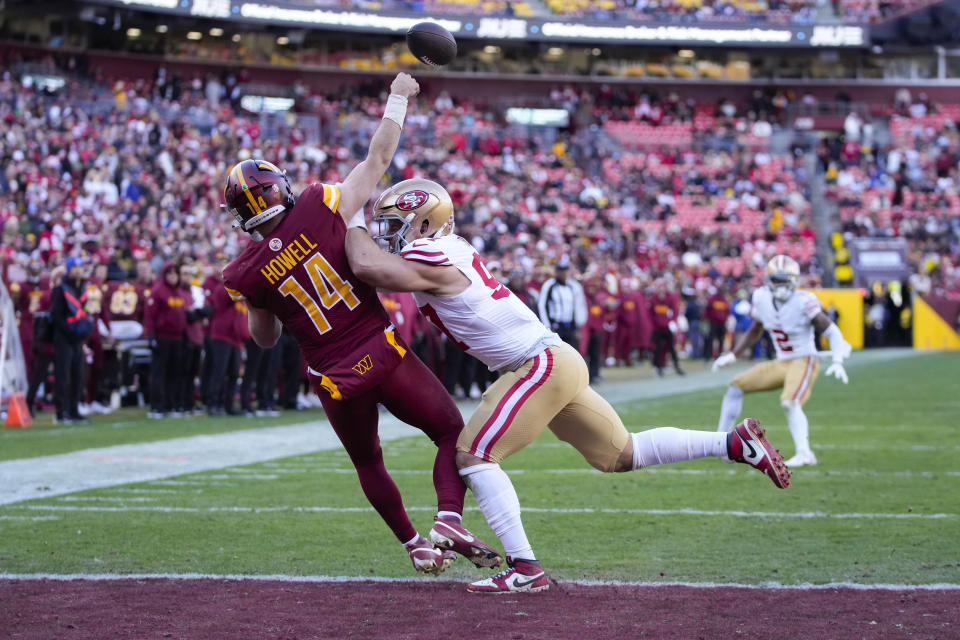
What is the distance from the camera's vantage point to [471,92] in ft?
129

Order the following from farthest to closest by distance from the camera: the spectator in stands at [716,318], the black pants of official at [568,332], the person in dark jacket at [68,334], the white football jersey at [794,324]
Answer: the spectator in stands at [716,318], the black pants of official at [568,332], the person in dark jacket at [68,334], the white football jersey at [794,324]

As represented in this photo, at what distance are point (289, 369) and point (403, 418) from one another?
9.58m

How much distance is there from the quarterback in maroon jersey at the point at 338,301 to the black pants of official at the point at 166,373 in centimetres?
868

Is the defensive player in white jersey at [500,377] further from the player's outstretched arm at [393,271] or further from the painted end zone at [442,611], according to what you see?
the painted end zone at [442,611]

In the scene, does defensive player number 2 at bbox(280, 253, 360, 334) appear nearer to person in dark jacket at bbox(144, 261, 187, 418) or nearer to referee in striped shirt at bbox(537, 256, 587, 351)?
person in dark jacket at bbox(144, 261, 187, 418)

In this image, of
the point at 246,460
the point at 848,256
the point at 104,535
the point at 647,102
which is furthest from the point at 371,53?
the point at 104,535

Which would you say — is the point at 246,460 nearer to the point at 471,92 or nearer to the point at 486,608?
the point at 486,608

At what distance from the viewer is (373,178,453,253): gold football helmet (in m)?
4.98

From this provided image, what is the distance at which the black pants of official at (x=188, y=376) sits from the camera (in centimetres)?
1379

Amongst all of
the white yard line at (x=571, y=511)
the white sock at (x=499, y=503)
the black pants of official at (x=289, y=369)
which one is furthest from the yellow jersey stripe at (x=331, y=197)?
the black pants of official at (x=289, y=369)

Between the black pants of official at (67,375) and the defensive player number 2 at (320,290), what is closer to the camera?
the defensive player number 2 at (320,290)

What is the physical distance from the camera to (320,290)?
4.91 meters

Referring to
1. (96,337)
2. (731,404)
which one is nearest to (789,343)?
(731,404)

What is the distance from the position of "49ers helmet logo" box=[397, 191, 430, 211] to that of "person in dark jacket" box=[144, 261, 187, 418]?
8818 millimetres
